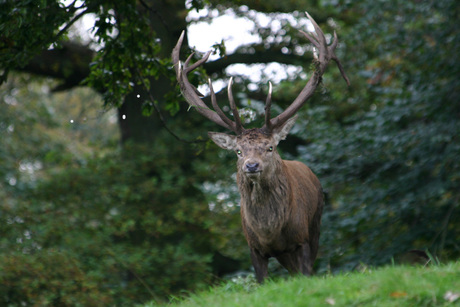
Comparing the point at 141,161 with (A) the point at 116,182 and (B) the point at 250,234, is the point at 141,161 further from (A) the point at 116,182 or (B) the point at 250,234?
(B) the point at 250,234

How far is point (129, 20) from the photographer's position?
845cm

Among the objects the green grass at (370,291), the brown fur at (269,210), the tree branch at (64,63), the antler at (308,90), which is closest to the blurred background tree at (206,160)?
the tree branch at (64,63)

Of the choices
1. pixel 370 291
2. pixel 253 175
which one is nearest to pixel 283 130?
pixel 253 175

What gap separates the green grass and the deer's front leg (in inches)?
53.0

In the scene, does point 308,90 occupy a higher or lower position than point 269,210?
higher

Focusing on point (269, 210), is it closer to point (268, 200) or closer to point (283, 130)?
point (268, 200)

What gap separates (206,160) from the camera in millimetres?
13477

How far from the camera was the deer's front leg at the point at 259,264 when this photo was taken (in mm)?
6725

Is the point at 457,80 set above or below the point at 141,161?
above

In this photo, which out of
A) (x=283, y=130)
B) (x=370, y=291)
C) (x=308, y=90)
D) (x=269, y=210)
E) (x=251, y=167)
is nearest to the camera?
(x=370, y=291)

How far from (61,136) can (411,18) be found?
17147 millimetres

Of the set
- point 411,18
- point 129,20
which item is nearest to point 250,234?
point 129,20

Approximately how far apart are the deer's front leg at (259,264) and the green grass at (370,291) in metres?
1.35

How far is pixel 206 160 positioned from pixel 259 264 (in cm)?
680
